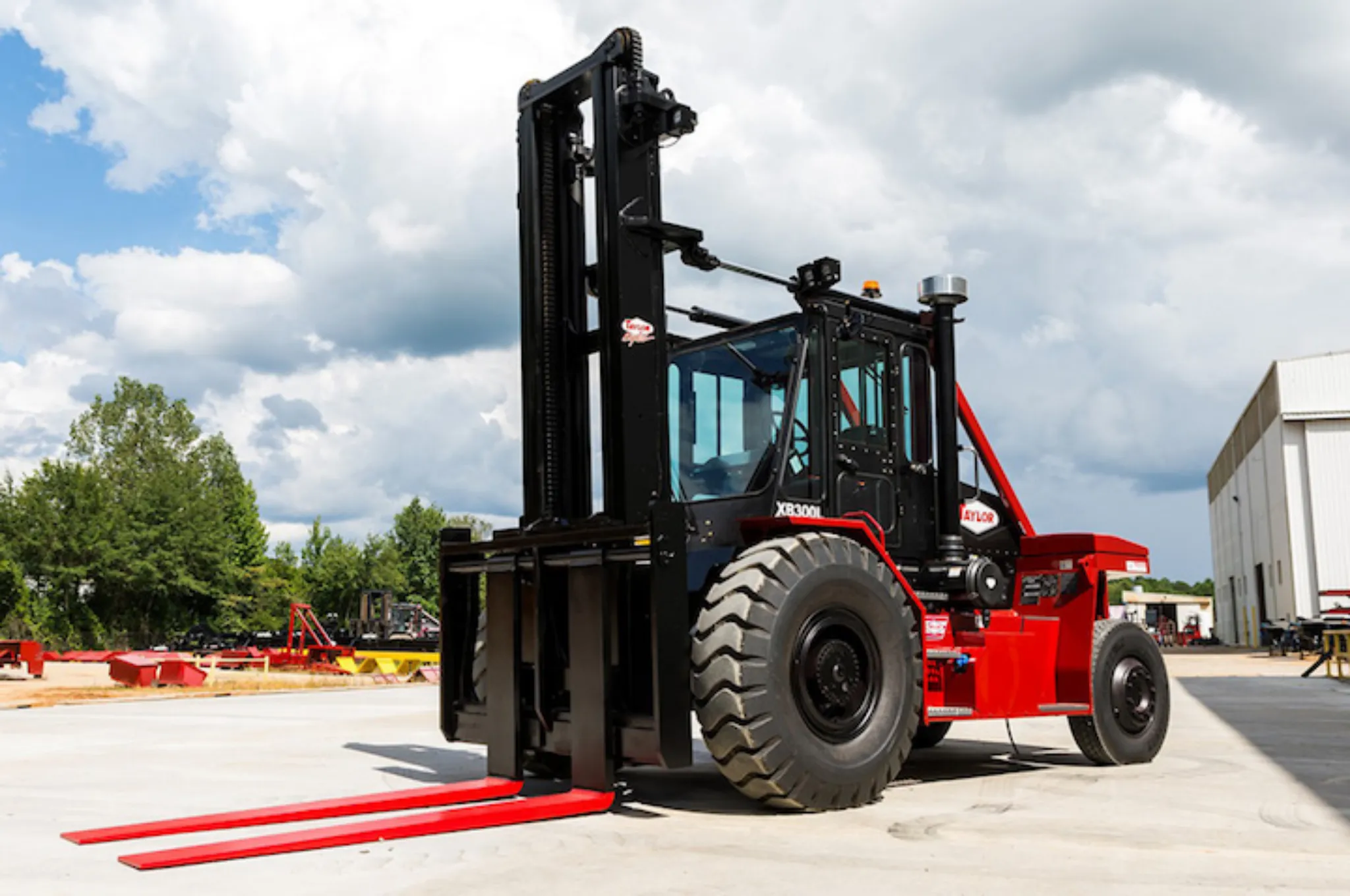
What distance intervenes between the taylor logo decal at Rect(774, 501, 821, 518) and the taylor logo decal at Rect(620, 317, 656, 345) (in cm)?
126

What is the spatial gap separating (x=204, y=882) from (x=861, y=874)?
2600 mm

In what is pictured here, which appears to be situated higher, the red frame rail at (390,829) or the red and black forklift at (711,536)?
the red and black forklift at (711,536)

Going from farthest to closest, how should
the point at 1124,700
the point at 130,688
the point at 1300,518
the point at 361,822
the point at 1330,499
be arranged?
the point at 1300,518 → the point at 1330,499 → the point at 130,688 → the point at 1124,700 → the point at 361,822

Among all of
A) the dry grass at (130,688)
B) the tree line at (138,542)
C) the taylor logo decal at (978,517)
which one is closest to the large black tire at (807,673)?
the taylor logo decal at (978,517)

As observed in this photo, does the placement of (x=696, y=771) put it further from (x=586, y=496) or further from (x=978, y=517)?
(x=978, y=517)

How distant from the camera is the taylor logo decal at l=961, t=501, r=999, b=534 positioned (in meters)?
8.76

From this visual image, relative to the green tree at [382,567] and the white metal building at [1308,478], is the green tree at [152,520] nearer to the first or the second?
the green tree at [382,567]

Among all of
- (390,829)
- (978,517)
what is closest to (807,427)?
(978,517)

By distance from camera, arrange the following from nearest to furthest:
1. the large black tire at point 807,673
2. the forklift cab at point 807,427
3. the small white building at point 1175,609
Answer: the large black tire at point 807,673, the forklift cab at point 807,427, the small white building at point 1175,609

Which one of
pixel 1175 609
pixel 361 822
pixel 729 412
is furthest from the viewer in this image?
pixel 1175 609

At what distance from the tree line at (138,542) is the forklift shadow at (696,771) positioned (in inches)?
1856

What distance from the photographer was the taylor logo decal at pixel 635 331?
674cm

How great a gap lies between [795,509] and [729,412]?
91 centimetres

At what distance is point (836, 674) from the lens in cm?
664
